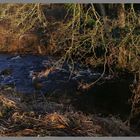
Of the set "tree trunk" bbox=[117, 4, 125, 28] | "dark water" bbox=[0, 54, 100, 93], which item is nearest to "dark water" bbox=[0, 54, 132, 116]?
"dark water" bbox=[0, 54, 100, 93]

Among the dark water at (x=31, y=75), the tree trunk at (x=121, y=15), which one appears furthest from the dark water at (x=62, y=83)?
the tree trunk at (x=121, y=15)

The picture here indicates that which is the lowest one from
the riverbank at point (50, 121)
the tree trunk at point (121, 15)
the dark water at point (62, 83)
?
the riverbank at point (50, 121)

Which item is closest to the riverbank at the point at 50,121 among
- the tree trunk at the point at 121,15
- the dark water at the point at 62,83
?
the dark water at the point at 62,83

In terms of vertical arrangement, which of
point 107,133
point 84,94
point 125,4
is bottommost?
point 107,133

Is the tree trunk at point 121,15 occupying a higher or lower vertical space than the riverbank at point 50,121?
higher

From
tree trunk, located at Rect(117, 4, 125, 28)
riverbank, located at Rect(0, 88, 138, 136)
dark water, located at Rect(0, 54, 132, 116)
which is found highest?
tree trunk, located at Rect(117, 4, 125, 28)

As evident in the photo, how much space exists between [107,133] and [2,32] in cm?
137

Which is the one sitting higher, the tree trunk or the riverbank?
the tree trunk

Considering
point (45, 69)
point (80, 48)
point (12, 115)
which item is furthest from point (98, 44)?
point (12, 115)

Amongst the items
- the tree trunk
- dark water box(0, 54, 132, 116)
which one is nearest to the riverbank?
dark water box(0, 54, 132, 116)

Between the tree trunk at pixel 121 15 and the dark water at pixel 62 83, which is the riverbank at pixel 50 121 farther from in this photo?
the tree trunk at pixel 121 15

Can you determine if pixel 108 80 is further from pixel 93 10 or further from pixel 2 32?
pixel 2 32

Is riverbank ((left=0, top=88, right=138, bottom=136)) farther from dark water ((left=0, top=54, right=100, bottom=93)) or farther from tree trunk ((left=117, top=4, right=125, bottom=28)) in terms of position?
tree trunk ((left=117, top=4, right=125, bottom=28))

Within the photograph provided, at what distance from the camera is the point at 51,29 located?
6.05 meters
